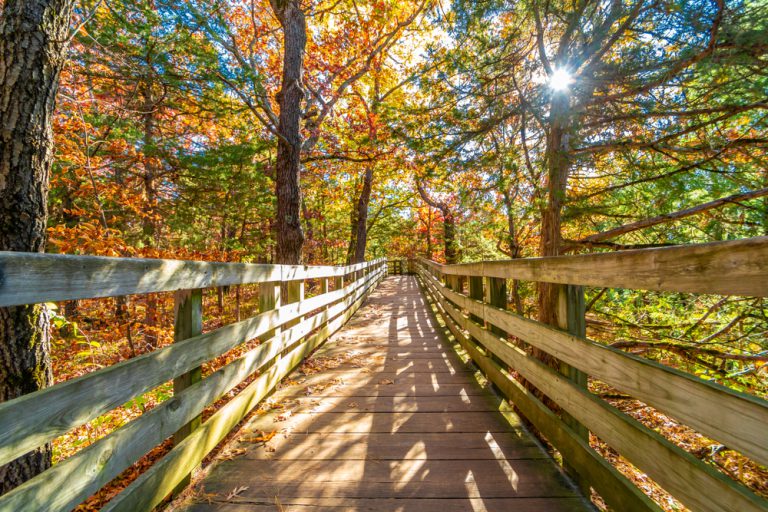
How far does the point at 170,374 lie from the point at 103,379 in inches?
15.2

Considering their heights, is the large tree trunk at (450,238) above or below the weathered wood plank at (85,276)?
above

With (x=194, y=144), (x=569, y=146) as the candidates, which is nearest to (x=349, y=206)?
(x=194, y=144)

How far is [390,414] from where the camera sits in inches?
109

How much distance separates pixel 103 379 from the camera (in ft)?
4.03

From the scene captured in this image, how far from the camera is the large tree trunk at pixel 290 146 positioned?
5391 mm

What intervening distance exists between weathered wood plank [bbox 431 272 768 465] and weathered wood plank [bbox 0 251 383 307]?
205cm

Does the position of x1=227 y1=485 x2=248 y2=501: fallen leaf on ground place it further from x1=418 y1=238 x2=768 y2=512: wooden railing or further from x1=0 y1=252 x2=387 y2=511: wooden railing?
x1=418 y1=238 x2=768 y2=512: wooden railing

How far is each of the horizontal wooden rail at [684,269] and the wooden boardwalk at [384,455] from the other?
1.21m

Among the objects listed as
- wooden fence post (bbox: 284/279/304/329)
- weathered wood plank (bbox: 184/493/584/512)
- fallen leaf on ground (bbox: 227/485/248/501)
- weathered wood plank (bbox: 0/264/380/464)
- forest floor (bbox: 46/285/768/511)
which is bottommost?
forest floor (bbox: 46/285/768/511)

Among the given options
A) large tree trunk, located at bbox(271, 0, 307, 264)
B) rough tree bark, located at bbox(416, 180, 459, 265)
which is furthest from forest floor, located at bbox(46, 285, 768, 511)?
rough tree bark, located at bbox(416, 180, 459, 265)

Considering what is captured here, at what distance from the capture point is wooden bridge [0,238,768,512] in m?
1.02

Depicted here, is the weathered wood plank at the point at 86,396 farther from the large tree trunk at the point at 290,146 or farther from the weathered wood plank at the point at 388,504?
the large tree trunk at the point at 290,146

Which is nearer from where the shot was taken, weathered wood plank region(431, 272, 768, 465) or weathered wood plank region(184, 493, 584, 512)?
weathered wood plank region(431, 272, 768, 465)

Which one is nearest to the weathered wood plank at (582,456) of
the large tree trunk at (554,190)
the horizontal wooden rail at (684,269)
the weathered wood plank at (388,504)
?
the weathered wood plank at (388,504)
